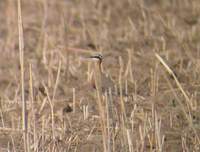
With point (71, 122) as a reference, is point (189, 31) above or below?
above

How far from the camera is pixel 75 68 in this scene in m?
5.13

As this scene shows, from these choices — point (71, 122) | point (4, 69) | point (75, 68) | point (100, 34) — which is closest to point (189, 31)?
point (100, 34)

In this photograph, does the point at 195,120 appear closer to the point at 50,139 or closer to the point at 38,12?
the point at 50,139

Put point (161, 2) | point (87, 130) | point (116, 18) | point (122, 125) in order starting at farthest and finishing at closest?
point (161, 2) → point (116, 18) → point (87, 130) → point (122, 125)

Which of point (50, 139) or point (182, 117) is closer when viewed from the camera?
point (50, 139)

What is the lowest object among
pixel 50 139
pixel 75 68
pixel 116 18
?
pixel 50 139

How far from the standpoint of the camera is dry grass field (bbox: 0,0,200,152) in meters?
3.47

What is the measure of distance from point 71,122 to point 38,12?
281 cm

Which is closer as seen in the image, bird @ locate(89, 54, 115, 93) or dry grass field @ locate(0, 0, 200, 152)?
bird @ locate(89, 54, 115, 93)

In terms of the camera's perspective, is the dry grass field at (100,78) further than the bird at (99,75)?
Yes

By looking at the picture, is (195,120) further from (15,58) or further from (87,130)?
(15,58)

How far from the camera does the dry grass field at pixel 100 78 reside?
347 cm

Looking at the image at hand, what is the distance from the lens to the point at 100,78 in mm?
3209

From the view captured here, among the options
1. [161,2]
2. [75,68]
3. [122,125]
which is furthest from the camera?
[161,2]
